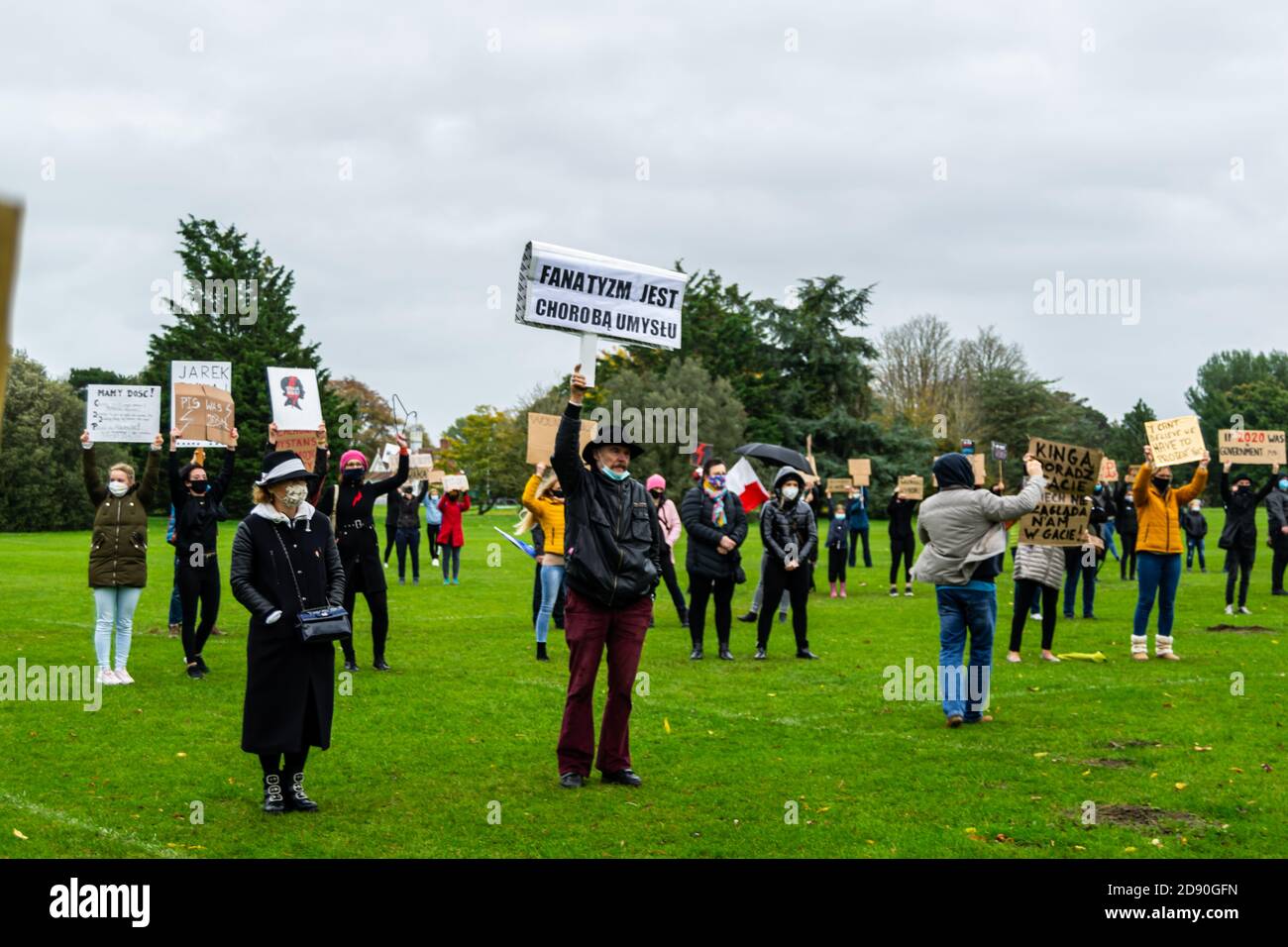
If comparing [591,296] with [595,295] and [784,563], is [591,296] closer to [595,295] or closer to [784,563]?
[595,295]

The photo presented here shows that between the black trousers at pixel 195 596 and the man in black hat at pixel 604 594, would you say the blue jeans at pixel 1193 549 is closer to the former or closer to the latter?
the black trousers at pixel 195 596

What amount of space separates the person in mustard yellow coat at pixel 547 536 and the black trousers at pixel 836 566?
32.3ft

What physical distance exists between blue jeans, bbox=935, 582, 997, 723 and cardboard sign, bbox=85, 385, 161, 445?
8.82m

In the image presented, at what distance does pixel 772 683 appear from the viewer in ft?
41.3

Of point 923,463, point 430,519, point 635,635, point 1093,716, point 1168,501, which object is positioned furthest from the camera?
point 923,463

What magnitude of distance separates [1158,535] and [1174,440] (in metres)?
1.08

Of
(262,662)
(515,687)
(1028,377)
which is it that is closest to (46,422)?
(515,687)

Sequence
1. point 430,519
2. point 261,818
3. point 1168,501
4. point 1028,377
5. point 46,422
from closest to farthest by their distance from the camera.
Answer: point 261,818
point 1168,501
point 430,519
point 46,422
point 1028,377

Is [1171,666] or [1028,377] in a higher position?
[1028,377]

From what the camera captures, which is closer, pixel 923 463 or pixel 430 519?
pixel 430 519

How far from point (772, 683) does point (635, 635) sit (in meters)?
4.67

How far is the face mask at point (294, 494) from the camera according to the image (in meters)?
7.59

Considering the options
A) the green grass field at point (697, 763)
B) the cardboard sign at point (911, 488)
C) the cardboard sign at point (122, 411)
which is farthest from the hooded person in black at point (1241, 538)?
the cardboard sign at point (122, 411)
